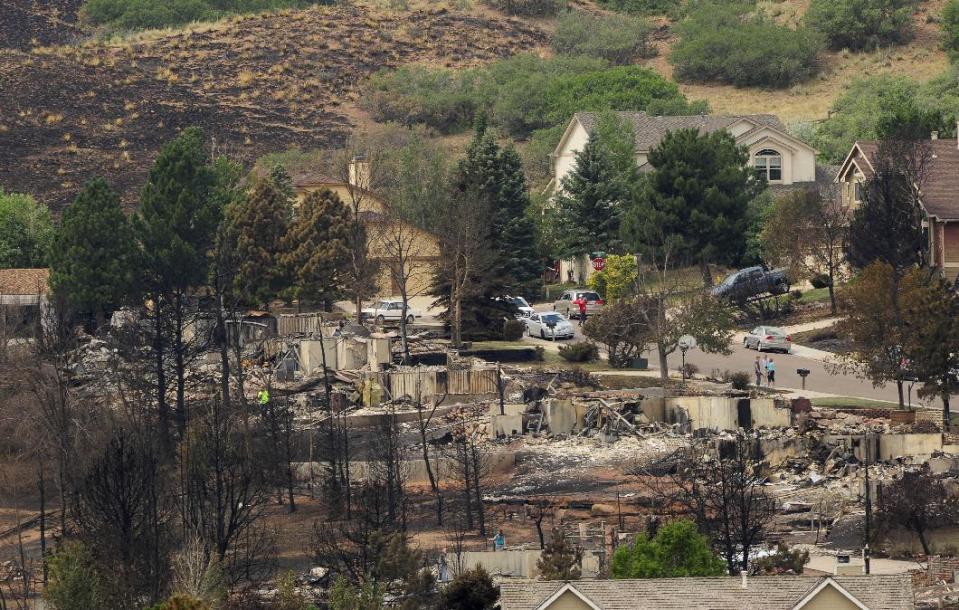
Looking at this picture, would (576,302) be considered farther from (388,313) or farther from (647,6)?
(647,6)

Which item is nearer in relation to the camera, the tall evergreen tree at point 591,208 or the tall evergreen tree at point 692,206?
the tall evergreen tree at point 692,206

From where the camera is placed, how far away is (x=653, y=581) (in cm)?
3659

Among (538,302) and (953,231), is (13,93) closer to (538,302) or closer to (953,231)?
(538,302)

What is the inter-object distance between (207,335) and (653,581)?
125 feet

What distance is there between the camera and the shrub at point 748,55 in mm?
138750

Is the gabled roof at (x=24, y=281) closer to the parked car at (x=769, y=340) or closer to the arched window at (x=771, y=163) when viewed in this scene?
the parked car at (x=769, y=340)

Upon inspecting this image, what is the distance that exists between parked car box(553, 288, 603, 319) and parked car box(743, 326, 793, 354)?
28.2 ft

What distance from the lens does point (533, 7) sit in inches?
6481

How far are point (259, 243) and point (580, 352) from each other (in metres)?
16.5

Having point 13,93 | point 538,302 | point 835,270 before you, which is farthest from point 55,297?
point 13,93

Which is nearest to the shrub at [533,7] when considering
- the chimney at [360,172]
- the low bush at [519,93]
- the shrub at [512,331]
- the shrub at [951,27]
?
the low bush at [519,93]

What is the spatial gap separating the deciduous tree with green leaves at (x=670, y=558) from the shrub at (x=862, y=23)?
4055 inches

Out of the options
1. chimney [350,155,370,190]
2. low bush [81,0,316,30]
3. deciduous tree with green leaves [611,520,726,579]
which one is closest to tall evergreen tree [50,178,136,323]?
chimney [350,155,370,190]

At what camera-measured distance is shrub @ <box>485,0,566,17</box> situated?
540ft
